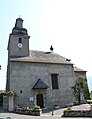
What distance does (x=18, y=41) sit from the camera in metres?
29.0

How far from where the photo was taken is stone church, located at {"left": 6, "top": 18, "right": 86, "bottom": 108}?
83.5 feet

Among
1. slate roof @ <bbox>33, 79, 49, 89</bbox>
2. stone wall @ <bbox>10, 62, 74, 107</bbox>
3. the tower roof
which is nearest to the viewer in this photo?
stone wall @ <bbox>10, 62, 74, 107</bbox>

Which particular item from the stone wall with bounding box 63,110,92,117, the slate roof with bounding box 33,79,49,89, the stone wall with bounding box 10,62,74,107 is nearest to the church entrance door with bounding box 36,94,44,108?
the stone wall with bounding box 10,62,74,107

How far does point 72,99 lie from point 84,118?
13.3 meters

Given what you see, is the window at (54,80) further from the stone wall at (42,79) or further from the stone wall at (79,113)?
the stone wall at (79,113)

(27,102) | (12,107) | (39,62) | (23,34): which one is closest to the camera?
(12,107)

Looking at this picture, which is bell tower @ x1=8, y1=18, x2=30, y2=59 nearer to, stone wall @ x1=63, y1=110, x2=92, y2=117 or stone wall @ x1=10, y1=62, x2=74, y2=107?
stone wall @ x1=10, y1=62, x2=74, y2=107

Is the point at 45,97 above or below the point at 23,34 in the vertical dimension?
below

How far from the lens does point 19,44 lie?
2895 cm

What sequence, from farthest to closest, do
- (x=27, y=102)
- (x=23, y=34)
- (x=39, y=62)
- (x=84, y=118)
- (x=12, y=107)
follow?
1. (x=23, y=34)
2. (x=39, y=62)
3. (x=27, y=102)
4. (x=12, y=107)
5. (x=84, y=118)

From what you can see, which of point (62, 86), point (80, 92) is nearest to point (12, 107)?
point (62, 86)

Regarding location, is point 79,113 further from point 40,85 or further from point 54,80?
point 54,80

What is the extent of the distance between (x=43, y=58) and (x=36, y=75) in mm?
3517

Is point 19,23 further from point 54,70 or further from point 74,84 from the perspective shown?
point 74,84
